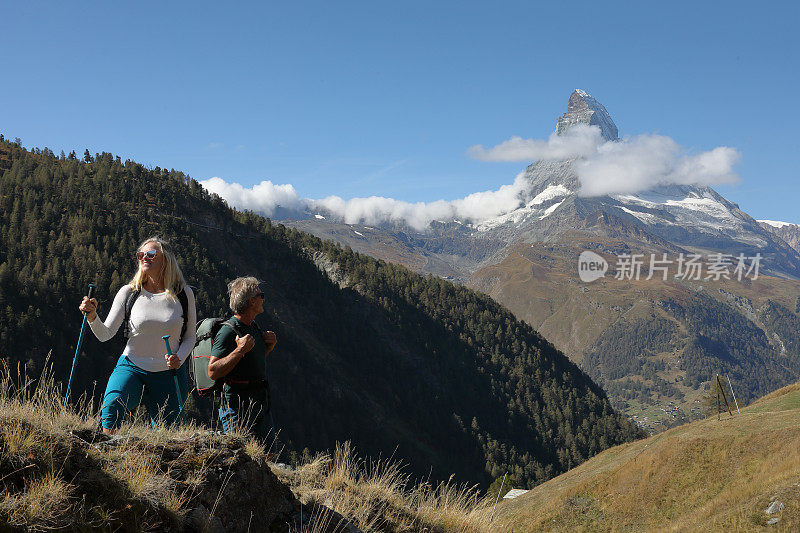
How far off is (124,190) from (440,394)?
448ft

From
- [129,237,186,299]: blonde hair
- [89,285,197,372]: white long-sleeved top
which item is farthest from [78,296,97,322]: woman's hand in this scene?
[129,237,186,299]: blonde hair

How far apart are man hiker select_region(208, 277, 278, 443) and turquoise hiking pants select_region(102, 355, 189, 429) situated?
2.06 ft

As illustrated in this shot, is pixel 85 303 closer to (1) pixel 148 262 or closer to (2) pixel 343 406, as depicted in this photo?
(1) pixel 148 262

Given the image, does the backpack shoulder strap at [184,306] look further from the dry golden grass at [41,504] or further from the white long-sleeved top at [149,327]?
the dry golden grass at [41,504]

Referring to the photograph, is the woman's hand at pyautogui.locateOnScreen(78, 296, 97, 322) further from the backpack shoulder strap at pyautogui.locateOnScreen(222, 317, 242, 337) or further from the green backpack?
the backpack shoulder strap at pyautogui.locateOnScreen(222, 317, 242, 337)

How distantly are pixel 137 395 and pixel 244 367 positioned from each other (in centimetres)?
131

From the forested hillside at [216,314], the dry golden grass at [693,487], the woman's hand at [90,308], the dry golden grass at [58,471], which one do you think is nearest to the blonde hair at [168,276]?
the woman's hand at [90,308]

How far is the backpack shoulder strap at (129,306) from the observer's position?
6.46 m

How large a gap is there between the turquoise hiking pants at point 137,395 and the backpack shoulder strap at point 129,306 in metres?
0.33

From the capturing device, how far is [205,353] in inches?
257

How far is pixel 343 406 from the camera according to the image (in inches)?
6368

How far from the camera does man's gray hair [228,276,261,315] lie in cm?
657

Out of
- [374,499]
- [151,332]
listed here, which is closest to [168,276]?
[151,332]

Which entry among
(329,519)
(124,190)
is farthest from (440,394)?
(329,519)
